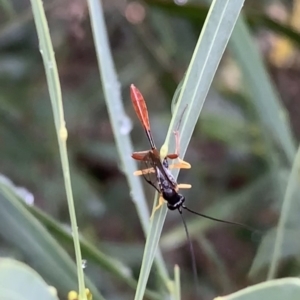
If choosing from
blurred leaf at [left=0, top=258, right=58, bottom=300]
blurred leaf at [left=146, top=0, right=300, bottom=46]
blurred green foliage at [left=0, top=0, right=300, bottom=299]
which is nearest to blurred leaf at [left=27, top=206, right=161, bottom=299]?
blurred leaf at [left=0, top=258, right=58, bottom=300]

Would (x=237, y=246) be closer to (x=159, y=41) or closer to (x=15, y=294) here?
(x=159, y=41)

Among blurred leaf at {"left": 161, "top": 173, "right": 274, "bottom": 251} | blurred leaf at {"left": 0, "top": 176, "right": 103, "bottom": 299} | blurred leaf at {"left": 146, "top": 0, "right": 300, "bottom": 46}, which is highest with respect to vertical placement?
blurred leaf at {"left": 146, "top": 0, "right": 300, "bottom": 46}

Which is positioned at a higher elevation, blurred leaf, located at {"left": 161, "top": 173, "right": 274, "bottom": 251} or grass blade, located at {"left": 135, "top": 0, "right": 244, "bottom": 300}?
blurred leaf, located at {"left": 161, "top": 173, "right": 274, "bottom": 251}

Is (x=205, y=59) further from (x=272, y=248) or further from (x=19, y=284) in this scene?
(x=272, y=248)

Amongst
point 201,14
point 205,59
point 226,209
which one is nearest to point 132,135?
point 226,209

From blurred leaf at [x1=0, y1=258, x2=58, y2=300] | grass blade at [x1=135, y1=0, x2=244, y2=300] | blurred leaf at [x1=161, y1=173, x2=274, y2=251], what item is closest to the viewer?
blurred leaf at [x1=0, y1=258, x2=58, y2=300]

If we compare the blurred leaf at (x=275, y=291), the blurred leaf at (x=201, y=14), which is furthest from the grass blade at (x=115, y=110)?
the blurred leaf at (x=201, y=14)

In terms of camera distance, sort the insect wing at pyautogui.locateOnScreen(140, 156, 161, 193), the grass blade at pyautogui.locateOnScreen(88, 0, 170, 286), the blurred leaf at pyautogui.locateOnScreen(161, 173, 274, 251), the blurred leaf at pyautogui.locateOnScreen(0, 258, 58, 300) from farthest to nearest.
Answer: the blurred leaf at pyautogui.locateOnScreen(161, 173, 274, 251)
the insect wing at pyautogui.locateOnScreen(140, 156, 161, 193)
the grass blade at pyautogui.locateOnScreen(88, 0, 170, 286)
the blurred leaf at pyautogui.locateOnScreen(0, 258, 58, 300)

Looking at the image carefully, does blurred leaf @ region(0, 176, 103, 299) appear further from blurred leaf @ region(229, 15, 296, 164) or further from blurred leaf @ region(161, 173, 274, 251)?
blurred leaf @ region(161, 173, 274, 251)

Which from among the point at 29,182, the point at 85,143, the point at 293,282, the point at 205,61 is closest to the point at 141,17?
the point at 85,143
